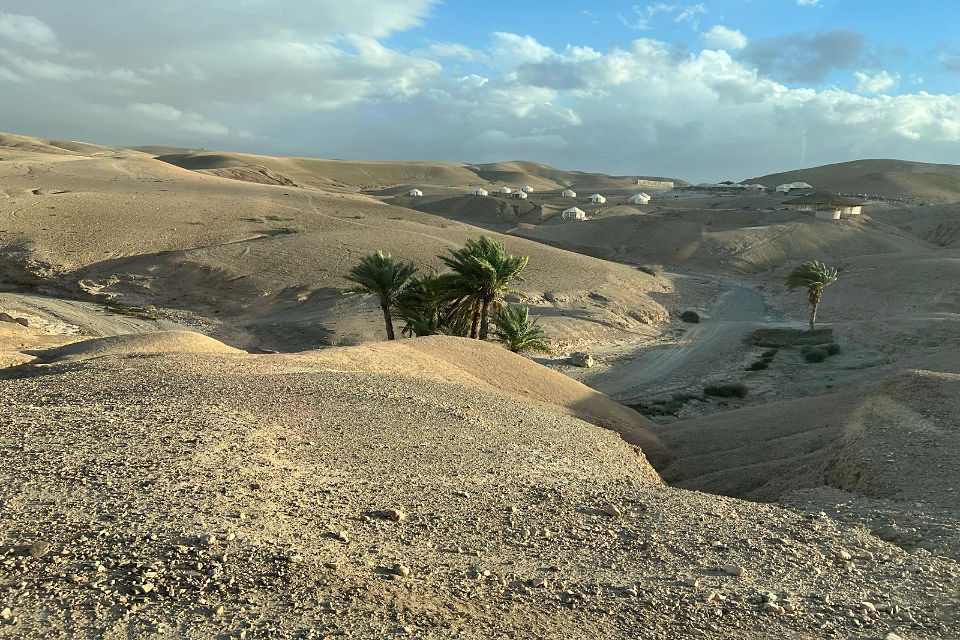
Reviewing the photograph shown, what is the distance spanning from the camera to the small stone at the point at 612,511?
8164 mm

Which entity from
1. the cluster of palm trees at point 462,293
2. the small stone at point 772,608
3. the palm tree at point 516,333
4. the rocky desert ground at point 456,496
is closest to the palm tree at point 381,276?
the cluster of palm trees at point 462,293

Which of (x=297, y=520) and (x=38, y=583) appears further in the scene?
(x=297, y=520)

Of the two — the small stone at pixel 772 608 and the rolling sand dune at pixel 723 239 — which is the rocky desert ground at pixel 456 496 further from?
the rolling sand dune at pixel 723 239

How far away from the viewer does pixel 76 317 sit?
31406 mm

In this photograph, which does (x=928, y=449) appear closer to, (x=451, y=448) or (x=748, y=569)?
(x=748, y=569)

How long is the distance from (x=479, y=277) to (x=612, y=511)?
15077 millimetres

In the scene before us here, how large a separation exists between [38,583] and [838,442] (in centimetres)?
1133

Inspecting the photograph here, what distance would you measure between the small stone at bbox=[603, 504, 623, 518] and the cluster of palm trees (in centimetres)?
1447

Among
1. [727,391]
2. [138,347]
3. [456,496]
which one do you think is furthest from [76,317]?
Result: [456,496]

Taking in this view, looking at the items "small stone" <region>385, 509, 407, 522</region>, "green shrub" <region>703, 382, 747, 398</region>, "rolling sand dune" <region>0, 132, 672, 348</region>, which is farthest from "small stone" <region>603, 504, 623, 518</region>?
"rolling sand dune" <region>0, 132, 672, 348</region>

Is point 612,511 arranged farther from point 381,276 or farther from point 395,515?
point 381,276

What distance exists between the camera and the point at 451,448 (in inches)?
400

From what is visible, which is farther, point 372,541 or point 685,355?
point 685,355

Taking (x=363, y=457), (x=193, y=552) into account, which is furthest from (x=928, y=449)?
(x=193, y=552)
